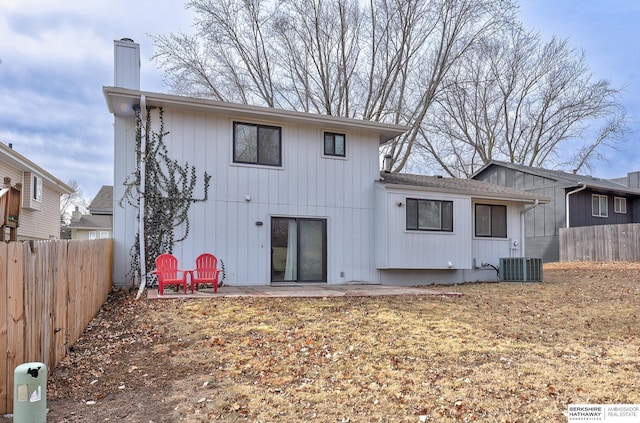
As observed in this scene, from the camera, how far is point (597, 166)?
30.0 metres

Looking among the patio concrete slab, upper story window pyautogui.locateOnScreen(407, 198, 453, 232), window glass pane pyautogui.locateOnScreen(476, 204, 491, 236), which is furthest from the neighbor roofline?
window glass pane pyautogui.locateOnScreen(476, 204, 491, 236)

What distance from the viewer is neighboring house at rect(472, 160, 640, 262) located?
2069 centimetres

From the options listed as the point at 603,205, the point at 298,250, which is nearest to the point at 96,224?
the point at 298,250

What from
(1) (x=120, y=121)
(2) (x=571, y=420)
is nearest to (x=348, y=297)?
(2) (x=571, y=420)

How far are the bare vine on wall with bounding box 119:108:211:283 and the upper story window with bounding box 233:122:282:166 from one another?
1.51m

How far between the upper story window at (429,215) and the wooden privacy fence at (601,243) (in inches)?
401

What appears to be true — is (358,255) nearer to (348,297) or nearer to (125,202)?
(348,297)

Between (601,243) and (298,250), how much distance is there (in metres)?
14.5

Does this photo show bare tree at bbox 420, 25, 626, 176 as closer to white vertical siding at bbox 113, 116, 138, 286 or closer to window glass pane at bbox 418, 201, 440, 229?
window glass pane at bbox 418, 201, 440, 229

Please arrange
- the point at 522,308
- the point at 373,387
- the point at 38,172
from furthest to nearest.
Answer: the point at 38,172 < the point at 522,308 < the point at 373,387

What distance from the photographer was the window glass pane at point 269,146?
436 inches

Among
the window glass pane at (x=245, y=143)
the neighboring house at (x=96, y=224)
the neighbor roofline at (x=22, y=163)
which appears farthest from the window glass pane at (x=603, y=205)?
the neighboring house at (x=96, y=224)

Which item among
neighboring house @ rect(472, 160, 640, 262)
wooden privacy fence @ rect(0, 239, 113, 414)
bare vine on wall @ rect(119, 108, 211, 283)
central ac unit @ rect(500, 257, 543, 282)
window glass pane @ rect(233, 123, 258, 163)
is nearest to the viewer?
wooden privacy fence @ rect(0, 239, 113, 414)

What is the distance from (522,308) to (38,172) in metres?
18.1
